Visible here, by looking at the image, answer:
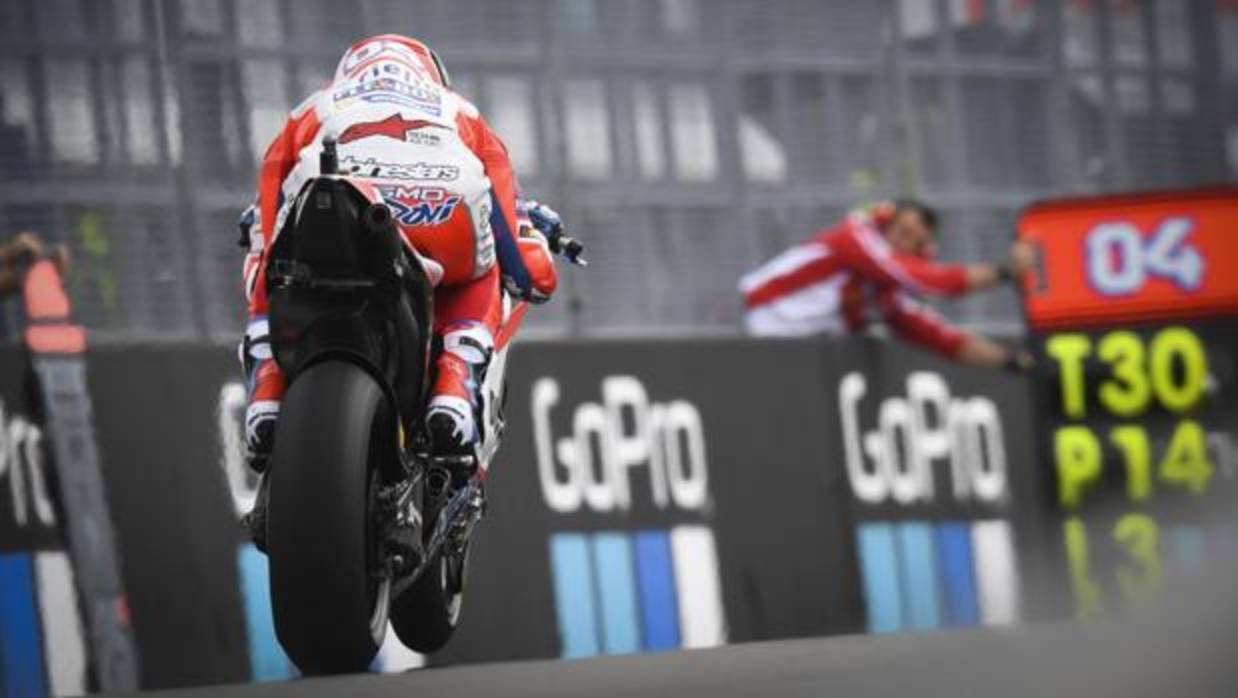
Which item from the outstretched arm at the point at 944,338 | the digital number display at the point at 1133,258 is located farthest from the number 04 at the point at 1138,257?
the outstretched arm at the point at 944,338

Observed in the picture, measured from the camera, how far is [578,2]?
35.8 feet

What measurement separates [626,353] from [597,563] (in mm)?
841

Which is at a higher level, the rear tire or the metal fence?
the metal fence

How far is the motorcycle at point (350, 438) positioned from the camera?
261 inches

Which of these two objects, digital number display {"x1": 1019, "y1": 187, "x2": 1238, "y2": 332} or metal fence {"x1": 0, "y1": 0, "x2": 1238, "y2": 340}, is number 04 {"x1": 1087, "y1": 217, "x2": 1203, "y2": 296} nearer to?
digital number display {"x1": 1019, "y1": 187, "x2": 1238, "y2": 332}

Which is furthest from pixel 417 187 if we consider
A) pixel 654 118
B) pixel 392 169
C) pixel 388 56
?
pixel 654 118

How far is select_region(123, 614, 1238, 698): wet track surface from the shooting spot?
249 inches

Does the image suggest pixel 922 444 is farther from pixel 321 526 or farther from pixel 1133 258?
pixel 321 526

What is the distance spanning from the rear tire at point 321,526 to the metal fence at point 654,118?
2.72 m

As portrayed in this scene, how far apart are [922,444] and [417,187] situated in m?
5.05

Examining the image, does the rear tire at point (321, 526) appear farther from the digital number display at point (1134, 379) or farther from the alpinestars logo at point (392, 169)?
the digital number display at point (1134, 379)

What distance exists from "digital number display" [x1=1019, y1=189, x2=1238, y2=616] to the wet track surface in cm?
417

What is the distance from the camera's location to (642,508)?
1079 centimetres

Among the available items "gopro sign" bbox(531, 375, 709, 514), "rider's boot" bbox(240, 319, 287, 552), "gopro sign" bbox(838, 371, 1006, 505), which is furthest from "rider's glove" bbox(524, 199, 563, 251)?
"gopro sign" bbox(838, 371, 1006, 505)
